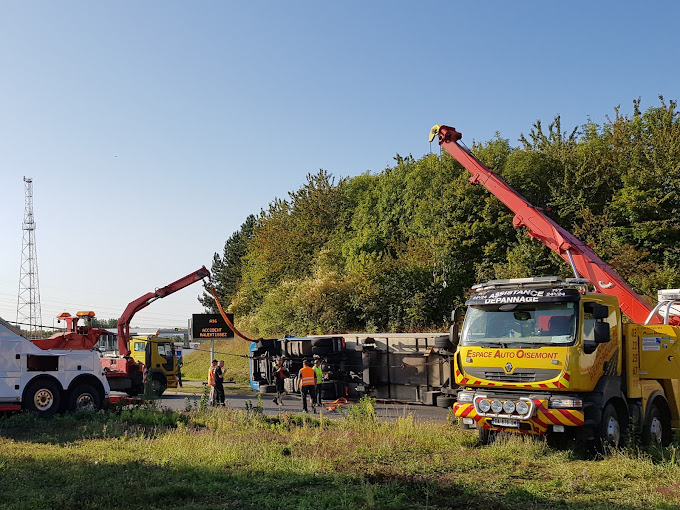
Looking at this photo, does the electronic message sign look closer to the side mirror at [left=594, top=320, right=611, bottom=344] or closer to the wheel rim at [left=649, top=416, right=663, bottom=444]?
the wheel rim at [left=649, top=416, right=663, bottom=444]

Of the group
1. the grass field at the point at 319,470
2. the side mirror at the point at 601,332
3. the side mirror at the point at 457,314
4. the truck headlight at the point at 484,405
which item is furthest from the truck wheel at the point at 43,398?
the side mirror at the point at 601,332

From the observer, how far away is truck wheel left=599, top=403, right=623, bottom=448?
10520mm

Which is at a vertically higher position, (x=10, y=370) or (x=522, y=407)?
(x=10, y=370)

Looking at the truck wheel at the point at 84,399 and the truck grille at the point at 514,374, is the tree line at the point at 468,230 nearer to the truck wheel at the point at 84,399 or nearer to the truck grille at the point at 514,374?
the truck grille at the point at 514,374

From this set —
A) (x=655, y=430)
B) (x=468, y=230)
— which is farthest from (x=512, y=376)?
(x=468, y=230)

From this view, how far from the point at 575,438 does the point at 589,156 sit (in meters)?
23.6

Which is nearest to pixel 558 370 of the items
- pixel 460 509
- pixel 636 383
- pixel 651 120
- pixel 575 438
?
pixel 575 438

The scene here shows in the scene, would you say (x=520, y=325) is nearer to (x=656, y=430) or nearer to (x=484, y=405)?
(x=484, y=405)

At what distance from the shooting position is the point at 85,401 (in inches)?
701

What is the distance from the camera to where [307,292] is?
36.7 metres

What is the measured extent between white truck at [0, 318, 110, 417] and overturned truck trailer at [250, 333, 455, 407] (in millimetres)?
6740

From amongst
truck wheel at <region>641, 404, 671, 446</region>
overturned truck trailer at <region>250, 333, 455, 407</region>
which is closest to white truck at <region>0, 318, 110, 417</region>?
overturned truck trailer at <region>250, 333, 455, 407</region>

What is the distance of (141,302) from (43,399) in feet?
33.9

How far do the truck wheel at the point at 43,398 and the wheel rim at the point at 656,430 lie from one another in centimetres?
1414
